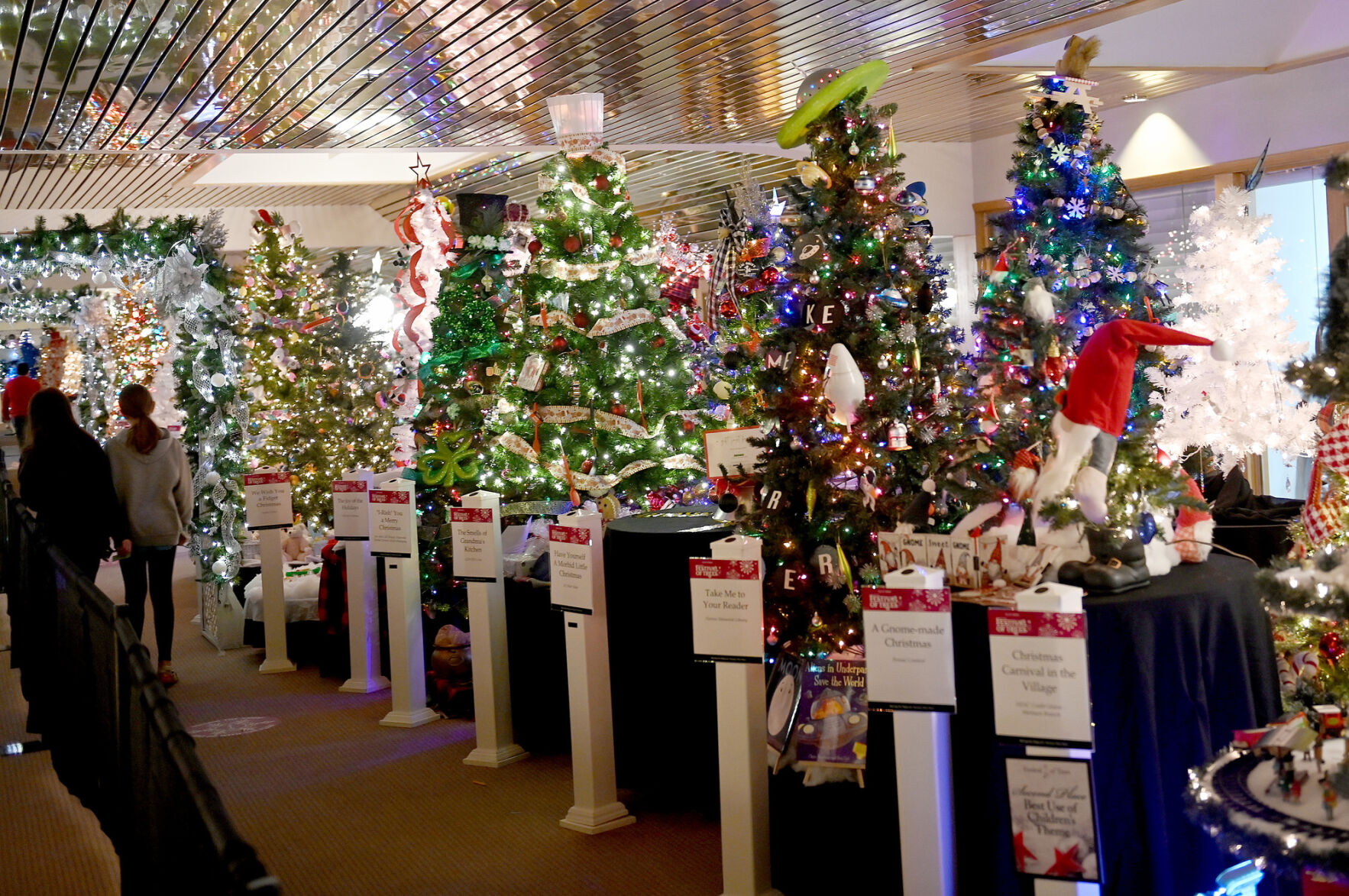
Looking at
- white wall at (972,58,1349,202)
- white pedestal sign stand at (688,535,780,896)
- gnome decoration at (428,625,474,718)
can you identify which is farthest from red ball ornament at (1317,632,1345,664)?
white wall at (972,58,1349,202)

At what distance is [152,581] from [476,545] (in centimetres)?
216

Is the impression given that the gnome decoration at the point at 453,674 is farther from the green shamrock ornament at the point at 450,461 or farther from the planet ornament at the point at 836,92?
the planet ornament at the point at 836,92

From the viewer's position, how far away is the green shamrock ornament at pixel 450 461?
664 centimetres

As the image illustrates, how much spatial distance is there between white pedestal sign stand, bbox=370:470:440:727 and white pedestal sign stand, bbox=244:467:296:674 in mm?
1341

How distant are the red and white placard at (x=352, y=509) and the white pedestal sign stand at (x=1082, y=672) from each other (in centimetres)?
440

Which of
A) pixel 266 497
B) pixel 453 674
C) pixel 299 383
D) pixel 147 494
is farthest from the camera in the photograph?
pixel 299 383

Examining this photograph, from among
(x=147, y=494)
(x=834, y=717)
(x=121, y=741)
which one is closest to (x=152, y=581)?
(x=147, y=494)

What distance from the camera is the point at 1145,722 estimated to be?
115 inches

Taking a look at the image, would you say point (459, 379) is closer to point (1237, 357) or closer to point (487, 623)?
point (487, 623)

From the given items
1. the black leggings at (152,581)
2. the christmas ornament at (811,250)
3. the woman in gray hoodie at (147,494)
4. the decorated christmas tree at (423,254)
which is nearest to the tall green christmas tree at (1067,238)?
the christmas ornament at (811,250)

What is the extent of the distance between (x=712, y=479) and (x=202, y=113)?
3954mm

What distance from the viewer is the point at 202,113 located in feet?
22.2

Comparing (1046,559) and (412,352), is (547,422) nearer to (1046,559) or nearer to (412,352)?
(412,352)

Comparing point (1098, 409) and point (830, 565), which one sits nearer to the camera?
point (1098, 409)
